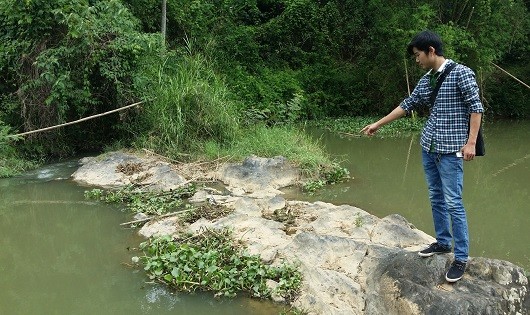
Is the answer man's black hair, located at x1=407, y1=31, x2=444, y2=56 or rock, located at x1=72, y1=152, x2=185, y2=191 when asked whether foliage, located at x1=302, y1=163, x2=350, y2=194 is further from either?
man's black hair, located at x1=407, y1=31, x2=444, y2=56

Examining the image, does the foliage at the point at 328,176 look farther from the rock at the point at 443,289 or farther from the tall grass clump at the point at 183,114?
the rock at the point at 443,289

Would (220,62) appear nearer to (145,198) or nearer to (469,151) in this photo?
(145,198)

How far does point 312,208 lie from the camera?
6023 millimetres

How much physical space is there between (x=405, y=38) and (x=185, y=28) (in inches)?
228

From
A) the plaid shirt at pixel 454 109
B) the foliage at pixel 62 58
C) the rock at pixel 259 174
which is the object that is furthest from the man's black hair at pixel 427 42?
the foliage at pixel 62 58

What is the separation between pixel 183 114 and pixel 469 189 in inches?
174

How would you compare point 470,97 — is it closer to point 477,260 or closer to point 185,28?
point 477,260

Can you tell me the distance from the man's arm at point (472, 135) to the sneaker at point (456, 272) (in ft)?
2.30

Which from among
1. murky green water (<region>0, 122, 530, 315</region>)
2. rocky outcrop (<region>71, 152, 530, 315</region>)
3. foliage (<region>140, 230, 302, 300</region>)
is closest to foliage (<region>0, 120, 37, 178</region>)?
murky green water (<region>0, 122, 530, 315</region>)

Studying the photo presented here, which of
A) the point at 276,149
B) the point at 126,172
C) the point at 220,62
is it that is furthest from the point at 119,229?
the point at 220,62

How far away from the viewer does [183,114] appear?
862cm

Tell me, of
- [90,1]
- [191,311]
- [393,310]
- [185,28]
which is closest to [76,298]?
[191,311]

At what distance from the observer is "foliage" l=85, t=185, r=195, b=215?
6270mm

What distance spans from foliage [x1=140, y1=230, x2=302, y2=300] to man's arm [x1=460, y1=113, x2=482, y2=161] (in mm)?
1615
